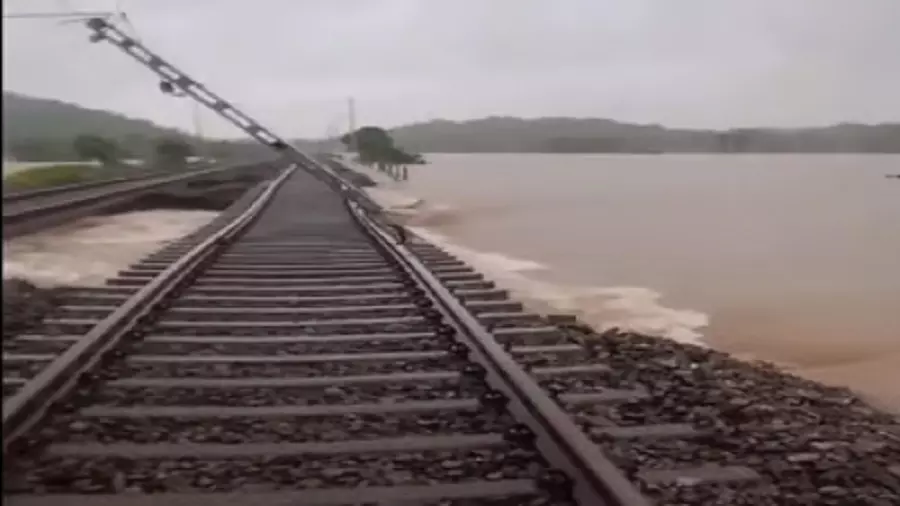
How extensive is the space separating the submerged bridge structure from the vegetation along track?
0.01 meters

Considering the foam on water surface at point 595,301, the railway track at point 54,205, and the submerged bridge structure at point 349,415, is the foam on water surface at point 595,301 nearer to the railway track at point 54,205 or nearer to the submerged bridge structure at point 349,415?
the submerged bridge structure at point 349,415

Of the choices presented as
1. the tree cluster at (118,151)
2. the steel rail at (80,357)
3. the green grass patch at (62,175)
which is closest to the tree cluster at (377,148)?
the tree cluster at (118,151)

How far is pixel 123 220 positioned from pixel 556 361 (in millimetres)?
20129

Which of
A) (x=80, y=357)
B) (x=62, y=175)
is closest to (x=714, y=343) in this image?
(x=80, y=357)

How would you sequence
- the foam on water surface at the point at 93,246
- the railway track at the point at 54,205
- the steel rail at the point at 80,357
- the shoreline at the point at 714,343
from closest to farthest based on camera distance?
the steel rail at the point at 80,357 → the shoreline at the point at 714,343 → the railway track at the point at 54,205 → the foam on water surface at the point at 93,246

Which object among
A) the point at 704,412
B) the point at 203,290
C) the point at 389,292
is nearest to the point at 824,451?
the point at 704,412

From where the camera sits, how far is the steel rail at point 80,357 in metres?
3.75

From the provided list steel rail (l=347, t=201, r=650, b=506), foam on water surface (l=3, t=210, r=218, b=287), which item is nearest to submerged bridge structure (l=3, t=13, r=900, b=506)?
steel rail (l=347, t=201, r=650, b=506)

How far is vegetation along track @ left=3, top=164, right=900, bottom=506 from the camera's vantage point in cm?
330

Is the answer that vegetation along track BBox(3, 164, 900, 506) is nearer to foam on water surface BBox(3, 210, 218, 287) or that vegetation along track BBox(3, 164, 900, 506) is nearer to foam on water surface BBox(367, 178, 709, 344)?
foam on water surface BBox(367, 178, 709, 344)

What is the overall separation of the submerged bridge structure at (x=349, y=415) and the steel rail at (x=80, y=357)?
1cm

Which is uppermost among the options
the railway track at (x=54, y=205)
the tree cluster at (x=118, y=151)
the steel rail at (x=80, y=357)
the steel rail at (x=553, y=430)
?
the tree cluster at (x=118, y=151)

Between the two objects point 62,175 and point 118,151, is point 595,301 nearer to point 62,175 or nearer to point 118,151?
point 62,175

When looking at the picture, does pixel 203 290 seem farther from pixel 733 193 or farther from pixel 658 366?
pixel 733 193
